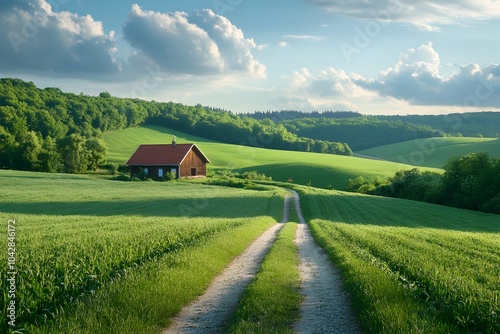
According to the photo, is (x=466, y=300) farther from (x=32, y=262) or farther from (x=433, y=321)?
(x=32, y=262)

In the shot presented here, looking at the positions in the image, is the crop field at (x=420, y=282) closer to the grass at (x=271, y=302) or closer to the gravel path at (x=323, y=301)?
the gravel path at (x=323, y=301)

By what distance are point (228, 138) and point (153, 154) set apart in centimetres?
8620

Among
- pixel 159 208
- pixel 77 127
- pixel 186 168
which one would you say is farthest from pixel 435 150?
pixel 159 208

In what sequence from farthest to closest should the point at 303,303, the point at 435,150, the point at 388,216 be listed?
the point at 435,150 → the point at 388,216 → the point at 303,303

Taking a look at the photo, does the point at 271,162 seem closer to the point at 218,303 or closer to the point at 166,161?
the point at 166,161

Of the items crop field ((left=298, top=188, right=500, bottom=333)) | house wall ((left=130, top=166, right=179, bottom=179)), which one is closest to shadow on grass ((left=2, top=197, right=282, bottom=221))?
crop field ((left=298, top=188, right=500, bottom=333))

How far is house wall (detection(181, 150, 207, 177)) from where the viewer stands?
306ft

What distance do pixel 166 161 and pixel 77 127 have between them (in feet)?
185

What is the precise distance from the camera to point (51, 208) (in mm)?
43844

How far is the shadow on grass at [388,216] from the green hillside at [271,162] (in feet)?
131

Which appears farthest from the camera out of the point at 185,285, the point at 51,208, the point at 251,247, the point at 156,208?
the point at 156,208

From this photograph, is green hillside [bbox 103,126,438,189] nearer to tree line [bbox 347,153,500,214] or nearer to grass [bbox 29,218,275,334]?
tree line [bbox 347,153,500,214]

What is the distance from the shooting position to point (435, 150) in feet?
562

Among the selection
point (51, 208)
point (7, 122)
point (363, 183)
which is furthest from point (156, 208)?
point (7, 122)
